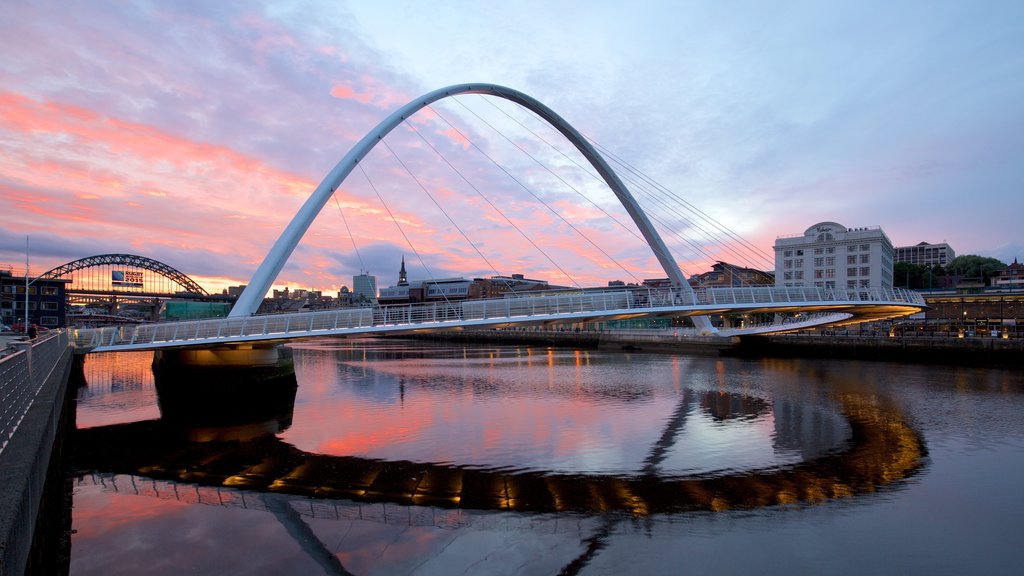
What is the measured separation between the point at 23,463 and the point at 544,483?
8854 mm

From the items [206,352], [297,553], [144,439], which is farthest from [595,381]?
[297,553]

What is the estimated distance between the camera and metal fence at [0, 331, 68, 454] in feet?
23.3

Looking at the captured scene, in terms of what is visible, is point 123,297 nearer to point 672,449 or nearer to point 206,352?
point 206,352

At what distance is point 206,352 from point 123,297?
97.4 meters

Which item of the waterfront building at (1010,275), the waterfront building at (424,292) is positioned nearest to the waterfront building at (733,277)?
the waterfront building at (424,292)

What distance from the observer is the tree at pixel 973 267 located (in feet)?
366

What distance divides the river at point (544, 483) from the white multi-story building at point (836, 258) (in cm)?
5578

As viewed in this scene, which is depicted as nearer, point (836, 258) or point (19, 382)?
point (19, 382)

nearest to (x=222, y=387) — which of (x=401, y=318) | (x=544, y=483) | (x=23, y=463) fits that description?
(x=401, y=318)

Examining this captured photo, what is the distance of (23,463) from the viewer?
254 inches

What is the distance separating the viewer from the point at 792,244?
80938mm

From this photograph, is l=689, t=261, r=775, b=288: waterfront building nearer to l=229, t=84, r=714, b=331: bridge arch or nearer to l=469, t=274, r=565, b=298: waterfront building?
l=469, t=274, r=565, b=298: waterfront building

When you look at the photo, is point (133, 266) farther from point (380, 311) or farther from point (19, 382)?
point (19, 382)

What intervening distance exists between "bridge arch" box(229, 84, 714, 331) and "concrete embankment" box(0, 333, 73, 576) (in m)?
8.45
